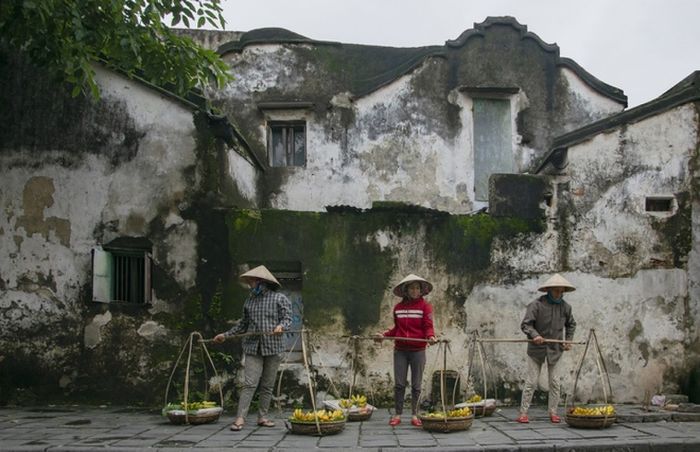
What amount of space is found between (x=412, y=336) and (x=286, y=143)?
23.8 feet

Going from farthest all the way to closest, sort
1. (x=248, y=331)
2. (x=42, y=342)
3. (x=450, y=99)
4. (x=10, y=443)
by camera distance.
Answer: (x=450, y=99), (x=42, y=342), (x=248, y=331), (x=10, y=443)

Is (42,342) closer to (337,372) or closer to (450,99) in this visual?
(337,372)

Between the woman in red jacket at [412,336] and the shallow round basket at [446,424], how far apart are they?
670 millimetres

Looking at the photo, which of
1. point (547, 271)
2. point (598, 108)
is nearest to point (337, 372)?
point (547, 271)

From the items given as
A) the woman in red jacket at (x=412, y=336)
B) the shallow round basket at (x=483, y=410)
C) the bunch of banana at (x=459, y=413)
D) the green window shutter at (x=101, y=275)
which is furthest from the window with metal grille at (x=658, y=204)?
the green window shutter at (x=101, y=275)

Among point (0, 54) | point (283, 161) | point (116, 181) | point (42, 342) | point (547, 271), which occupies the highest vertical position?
point (0, 54)

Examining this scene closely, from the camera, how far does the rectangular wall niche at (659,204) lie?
10.9 meters

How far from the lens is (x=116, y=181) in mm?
10469

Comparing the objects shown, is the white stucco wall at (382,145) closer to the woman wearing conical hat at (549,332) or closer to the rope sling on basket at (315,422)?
the woman wearing conical hat at (549,332)

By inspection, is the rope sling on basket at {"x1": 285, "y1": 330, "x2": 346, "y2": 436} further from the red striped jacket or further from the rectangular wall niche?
the rectangular wall niche

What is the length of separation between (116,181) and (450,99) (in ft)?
24.0

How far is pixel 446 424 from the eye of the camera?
25.8 feet

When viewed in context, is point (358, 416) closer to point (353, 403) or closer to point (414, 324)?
point (353, 403)

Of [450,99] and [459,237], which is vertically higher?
[450,99]
